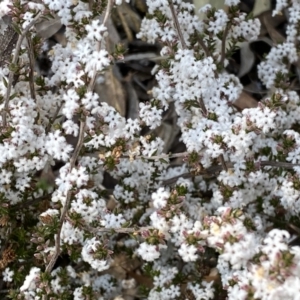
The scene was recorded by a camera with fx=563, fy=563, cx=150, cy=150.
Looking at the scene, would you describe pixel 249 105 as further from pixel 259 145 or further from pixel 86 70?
pixel 86 70

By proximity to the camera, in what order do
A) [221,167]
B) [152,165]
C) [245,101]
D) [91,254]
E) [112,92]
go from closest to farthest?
[91,254] < [221,167] < [152,165] < [245,101] < [112,92]

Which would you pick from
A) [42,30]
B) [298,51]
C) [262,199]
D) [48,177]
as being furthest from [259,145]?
[42,30]

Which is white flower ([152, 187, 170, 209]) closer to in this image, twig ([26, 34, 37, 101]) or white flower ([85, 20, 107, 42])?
white flower ([85, 20, 107, 42])

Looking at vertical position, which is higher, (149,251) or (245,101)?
(149,251)

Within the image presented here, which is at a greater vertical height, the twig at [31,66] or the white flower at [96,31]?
the white flower at [96,31]

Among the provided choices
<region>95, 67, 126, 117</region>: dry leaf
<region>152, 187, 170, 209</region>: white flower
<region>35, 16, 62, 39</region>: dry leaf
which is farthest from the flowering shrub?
<region>35, 16, 62, 39</region>: dry leaf

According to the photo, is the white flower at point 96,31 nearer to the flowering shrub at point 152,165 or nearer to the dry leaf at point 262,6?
the flowering shrub at point 152,165

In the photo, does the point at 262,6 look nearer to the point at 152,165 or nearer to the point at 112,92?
the point at 112,92

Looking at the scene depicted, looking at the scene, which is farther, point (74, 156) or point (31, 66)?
point (31, 66)

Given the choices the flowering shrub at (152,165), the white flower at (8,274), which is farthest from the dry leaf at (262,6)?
the white flower at (8,274)

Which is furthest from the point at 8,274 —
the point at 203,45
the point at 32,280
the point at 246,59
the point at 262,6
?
the point at 262,6
